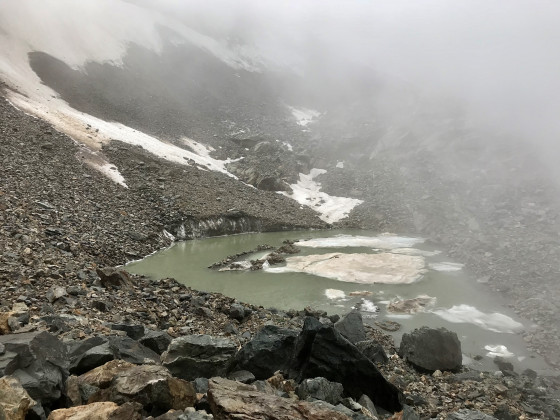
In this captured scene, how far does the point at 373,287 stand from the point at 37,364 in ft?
66.5

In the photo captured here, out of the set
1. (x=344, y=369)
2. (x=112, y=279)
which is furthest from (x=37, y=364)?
(x=112, y=279)

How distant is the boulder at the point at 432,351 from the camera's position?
13.3 meters

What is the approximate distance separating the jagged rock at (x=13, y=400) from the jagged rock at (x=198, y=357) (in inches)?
127

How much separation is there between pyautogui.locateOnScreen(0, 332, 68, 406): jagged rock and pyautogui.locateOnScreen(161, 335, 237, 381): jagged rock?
6.91 feet

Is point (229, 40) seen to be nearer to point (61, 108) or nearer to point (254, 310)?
point (61, 108)

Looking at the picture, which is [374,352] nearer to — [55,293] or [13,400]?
[55,293]

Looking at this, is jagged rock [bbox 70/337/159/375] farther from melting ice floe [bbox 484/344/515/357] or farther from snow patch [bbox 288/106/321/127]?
snow patch [bbox 288/106/321/127]

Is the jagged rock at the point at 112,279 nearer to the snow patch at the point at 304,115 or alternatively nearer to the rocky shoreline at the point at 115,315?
the rocky shoreline at the point at 115,315

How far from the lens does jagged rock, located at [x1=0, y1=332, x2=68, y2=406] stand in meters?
5.52

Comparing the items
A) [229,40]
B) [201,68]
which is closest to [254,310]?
[201,68]

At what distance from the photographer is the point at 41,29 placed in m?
62.0

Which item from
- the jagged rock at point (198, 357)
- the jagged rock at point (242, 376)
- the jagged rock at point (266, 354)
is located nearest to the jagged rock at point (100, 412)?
the jagged rock at point (198, 357)

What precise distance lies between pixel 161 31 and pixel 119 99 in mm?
38871

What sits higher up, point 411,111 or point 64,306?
point 411,111
